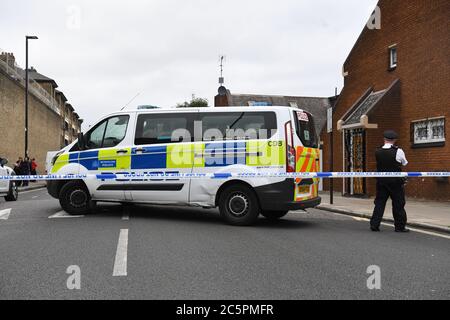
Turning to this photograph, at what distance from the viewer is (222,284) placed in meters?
4.59

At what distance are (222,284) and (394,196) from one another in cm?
490

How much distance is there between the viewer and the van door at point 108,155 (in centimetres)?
942

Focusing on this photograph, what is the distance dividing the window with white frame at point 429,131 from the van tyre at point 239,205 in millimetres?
9600

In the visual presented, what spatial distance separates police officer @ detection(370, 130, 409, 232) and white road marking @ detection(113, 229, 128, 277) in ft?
14.4

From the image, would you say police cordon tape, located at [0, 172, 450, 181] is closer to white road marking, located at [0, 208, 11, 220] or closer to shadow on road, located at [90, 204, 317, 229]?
shadow on road, located at [90, 204, 317, 229]

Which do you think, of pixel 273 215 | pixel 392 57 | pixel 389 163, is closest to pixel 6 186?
pixel 273 215

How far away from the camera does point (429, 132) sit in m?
16.2

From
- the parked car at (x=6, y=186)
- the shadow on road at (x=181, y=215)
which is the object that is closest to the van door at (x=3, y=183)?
the parked car at (x=6, y=186)

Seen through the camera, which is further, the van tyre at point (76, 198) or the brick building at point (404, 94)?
the brick building at point (404, 94)

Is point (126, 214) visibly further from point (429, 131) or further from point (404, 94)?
point (404, 94)

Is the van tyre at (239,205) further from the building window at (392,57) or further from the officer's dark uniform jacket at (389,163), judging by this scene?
the building window at (392,57)

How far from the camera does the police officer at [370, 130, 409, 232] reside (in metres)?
8.44
